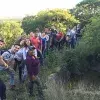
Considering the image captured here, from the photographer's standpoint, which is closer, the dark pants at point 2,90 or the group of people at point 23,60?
the dark pants at point 2,90

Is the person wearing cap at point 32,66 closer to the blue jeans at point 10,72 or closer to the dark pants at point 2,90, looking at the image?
the blue jeans at point 10,72

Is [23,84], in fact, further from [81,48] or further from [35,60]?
[81,48]

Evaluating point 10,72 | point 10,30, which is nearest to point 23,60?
point 10,72

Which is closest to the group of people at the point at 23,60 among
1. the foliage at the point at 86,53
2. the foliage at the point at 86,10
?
the foliage at the point at 86,53

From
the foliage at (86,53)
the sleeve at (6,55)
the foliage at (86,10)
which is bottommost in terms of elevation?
the foliage at (86,10)

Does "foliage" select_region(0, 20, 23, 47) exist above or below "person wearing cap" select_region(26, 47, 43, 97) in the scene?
below

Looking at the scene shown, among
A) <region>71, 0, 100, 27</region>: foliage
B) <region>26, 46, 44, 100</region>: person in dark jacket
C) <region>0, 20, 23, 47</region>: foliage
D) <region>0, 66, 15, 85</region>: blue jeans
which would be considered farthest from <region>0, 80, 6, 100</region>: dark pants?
<region>0, 20, 23, 47</region>: foliage

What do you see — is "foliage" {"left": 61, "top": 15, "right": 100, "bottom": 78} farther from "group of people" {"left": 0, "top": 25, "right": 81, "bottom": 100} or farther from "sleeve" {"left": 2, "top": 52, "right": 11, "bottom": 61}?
"sleeve" {"left": 2, "top": 52, "right": 11, "bottom": 61}

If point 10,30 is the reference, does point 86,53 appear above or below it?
above

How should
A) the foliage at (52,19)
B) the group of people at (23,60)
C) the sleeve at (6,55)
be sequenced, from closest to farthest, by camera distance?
the group of people at (23,60)
the sleeve at (6,55)
the foliage at (52,19)

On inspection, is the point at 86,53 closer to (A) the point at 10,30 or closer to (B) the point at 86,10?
(B) the point at 86,10

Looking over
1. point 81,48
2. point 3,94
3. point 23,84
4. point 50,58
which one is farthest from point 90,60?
point 3,94

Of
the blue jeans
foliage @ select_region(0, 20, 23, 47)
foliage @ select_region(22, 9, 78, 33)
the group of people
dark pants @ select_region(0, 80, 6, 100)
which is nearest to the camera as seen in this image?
dark pants @ select_region(0, 80, 6, 100)

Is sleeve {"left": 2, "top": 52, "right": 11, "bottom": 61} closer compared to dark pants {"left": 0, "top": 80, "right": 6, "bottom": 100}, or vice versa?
dark pants {"left": 0, "top": 80, "right": 6, "bottom": 100}
